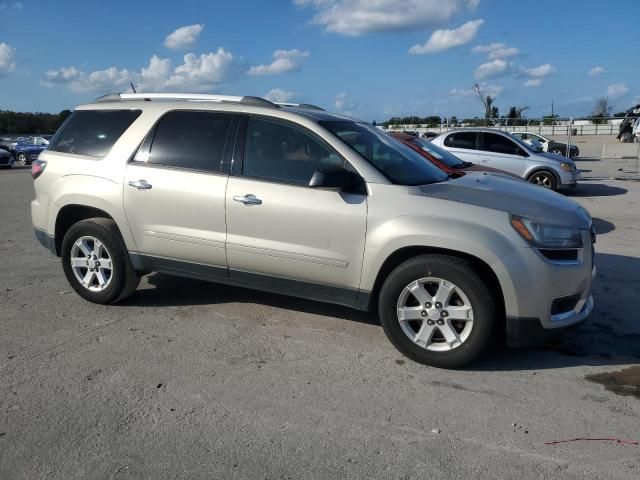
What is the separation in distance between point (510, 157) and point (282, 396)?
11.7 m

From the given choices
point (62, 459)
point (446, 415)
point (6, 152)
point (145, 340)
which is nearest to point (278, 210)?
point (145, 340)

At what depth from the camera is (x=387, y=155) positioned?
4.79 m

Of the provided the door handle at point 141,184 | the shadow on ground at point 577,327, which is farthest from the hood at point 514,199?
the door handle at point 141,184

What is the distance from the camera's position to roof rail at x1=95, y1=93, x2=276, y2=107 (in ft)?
16.2

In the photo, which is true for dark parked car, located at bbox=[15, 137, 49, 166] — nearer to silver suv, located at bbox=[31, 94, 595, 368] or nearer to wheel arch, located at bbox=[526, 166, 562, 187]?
wheel arch, located at bbox=[526, 166, 562, 187]

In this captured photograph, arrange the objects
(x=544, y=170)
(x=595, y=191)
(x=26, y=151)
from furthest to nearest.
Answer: (x=26, y=151) → (x=595, y=191) → (x=544, y=170)

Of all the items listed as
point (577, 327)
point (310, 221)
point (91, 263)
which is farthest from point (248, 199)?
point (577, 327)

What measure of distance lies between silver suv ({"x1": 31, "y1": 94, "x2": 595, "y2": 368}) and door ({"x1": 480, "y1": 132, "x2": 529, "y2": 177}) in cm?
896

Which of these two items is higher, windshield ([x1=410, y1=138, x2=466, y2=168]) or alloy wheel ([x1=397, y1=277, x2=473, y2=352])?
windshield ([x1=410, y1=138, x2=466, y2=168])

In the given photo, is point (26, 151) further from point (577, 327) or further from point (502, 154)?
point (577, 327)

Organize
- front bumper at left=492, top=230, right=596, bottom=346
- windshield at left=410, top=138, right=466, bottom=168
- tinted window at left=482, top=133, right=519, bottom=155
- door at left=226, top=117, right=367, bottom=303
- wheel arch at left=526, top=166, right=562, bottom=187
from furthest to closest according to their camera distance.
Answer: tinted window at left=482, top=133, right=519, bottom=155
wheel arch at left=526, top=166, right=562, bottom=187
windshield at left=410, top=138, right=466, bottom=168
door at left=226, top=117, right=367, bottom=303
front bumper at left=492, top=230, right=596, bottom=346

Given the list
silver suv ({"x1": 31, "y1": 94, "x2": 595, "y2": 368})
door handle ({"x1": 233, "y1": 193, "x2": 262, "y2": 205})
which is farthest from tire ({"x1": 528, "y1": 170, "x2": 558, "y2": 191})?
door handle ({"x1": 233, "y1": 193, "x2": 262, "y2": 205})

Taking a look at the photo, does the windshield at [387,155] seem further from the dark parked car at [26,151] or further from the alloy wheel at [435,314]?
the dark parked car at [26,151]

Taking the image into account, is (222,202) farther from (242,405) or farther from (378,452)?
(378,452)
